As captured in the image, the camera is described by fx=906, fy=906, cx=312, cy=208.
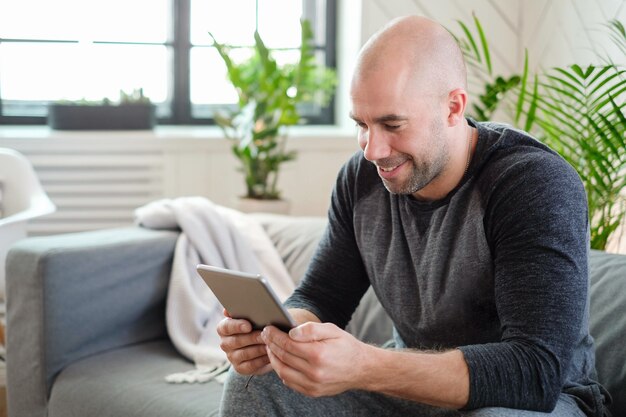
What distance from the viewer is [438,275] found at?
1594 millimetres

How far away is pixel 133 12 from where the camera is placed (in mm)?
3686

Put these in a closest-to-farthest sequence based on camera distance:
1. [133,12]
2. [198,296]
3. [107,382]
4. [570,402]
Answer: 1. [570,402]
2. [107,382]
3. [198,296]
4. [133,12]

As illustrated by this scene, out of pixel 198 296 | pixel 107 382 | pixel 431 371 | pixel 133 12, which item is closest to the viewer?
pixel 431 371

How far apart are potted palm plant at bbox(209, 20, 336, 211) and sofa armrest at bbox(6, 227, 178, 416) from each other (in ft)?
3.04

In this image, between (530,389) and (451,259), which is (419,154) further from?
(530,389)

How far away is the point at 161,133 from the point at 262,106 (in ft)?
1.66

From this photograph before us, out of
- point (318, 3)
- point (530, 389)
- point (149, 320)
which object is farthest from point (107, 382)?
point (318, 3)

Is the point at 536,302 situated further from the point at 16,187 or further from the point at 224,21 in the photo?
the point at 224,21

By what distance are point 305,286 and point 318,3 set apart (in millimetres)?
2313

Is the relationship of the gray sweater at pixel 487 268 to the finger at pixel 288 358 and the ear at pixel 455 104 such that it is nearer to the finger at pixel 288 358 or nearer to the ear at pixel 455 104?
the ear at pixel 455 104

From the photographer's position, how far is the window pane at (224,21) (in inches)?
148

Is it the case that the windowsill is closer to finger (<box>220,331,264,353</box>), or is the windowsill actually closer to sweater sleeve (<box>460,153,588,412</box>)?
finger (<box>220,331,264,353</box>)

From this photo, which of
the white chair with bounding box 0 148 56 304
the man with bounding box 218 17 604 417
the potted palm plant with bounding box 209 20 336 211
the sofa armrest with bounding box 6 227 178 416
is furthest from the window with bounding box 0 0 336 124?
the man with bounding box 218 17 604 417

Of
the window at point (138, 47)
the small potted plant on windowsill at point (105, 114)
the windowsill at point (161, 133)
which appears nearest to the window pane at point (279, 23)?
the window at point (138, 47)
